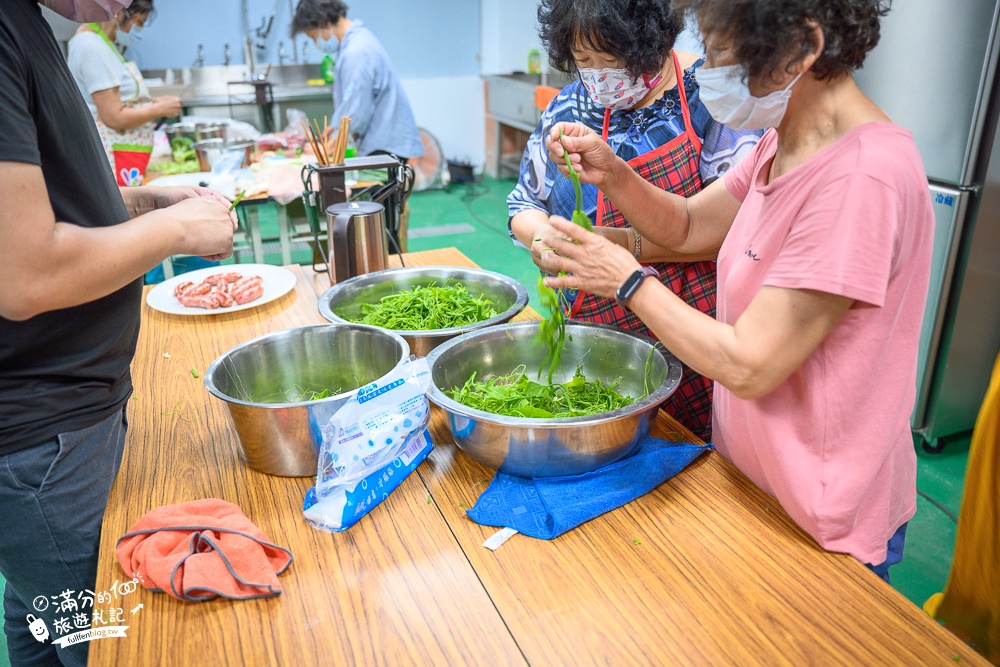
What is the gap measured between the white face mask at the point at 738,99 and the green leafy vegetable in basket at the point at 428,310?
1000 mm

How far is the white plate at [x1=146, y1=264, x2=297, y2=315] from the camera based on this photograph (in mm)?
2484

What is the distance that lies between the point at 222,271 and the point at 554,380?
152cm

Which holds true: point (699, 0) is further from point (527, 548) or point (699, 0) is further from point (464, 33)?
point (464, 33)

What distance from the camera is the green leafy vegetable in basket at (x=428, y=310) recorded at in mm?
2078

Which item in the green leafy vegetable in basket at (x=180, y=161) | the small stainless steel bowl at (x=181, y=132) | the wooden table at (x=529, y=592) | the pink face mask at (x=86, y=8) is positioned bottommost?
the wooden table at (x=529, y=592)

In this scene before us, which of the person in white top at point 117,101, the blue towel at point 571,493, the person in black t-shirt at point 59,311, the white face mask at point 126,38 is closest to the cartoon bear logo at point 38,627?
the person in black t-shirt at point 59,311

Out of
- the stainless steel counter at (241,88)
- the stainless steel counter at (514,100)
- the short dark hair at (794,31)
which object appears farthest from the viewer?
the stainless steel counter at (514,100)

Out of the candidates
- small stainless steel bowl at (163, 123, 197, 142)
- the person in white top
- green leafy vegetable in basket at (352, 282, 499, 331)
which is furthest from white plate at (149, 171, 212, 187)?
green leafy vegetable in basket at (352, 282, 499, 331)

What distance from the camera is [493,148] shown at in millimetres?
8664

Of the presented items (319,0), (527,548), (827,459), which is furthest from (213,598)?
(319,0)

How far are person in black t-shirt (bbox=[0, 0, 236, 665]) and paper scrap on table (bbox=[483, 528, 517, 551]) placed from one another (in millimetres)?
695

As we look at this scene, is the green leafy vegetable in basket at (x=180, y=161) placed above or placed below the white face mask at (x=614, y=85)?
below

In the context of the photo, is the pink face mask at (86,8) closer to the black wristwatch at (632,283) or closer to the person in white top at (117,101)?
the black wristwatch at (632,283)

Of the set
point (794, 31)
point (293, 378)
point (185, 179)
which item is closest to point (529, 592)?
point (293, 378)
